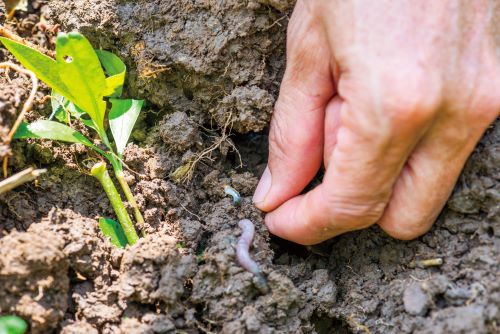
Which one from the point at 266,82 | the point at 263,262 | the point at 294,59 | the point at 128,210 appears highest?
the point at 294,59

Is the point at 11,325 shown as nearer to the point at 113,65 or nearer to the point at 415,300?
the point at 113,65

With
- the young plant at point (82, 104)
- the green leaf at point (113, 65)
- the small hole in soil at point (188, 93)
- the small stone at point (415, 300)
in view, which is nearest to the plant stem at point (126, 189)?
the young plant at point (82, 104)

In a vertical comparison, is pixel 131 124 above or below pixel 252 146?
above

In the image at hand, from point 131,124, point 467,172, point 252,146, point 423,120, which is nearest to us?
point 423,120

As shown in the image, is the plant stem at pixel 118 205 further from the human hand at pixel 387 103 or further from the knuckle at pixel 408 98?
the knuckle at pixel 408 98

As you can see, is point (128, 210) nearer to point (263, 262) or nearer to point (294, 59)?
point (263, 262)

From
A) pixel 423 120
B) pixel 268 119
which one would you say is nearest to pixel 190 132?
pixel 268 119
